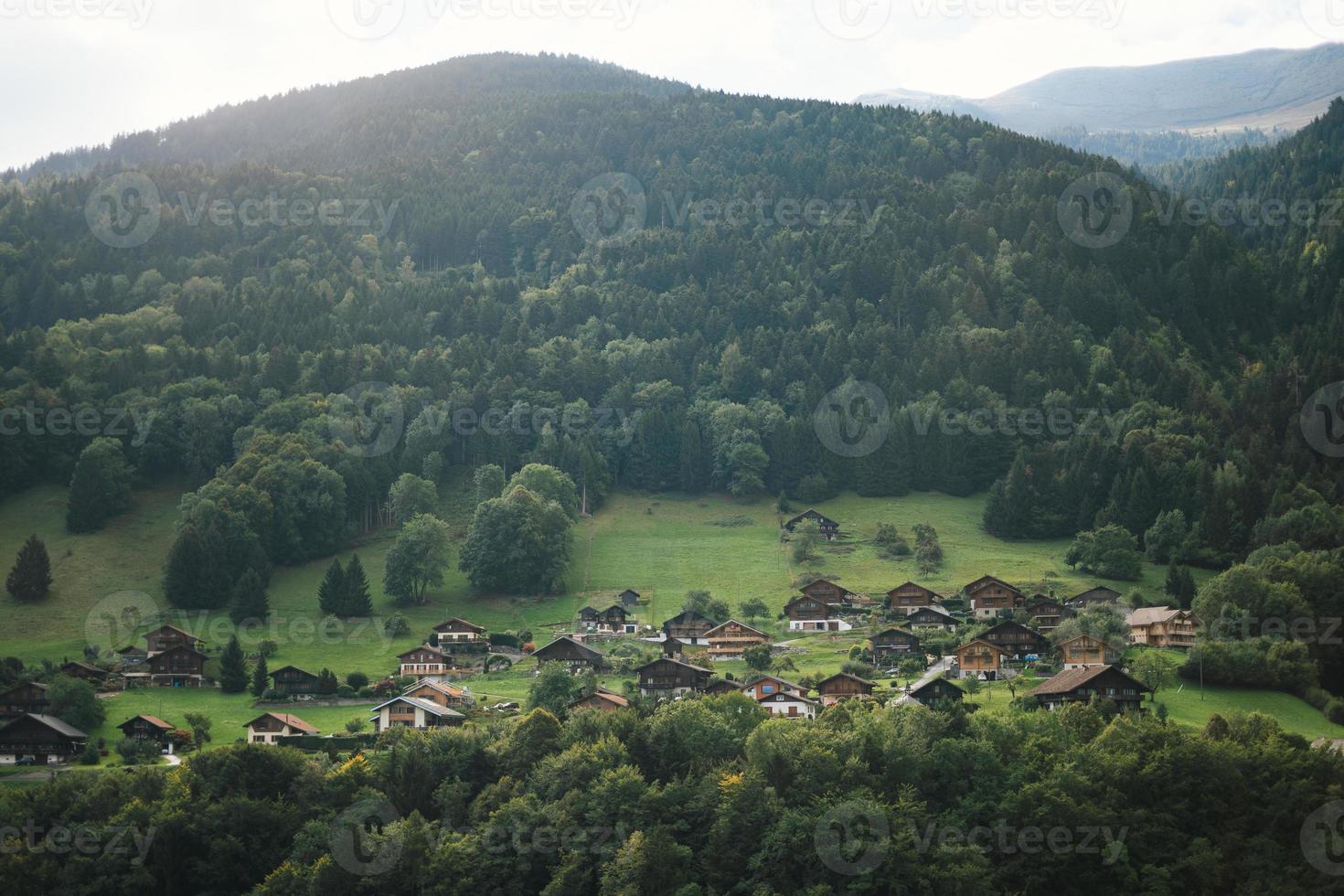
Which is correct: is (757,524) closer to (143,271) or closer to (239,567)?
(239,567)

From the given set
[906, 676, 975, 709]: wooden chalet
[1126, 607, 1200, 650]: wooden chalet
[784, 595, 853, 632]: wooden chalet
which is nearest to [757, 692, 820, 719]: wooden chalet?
[906, 676, 975, 709]: wooden chalet

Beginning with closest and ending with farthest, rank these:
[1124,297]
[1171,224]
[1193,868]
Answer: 1. [1193,868]
2. [1124,297]
3. [1171,224]

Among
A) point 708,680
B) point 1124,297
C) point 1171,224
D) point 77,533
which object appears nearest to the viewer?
point 708,680

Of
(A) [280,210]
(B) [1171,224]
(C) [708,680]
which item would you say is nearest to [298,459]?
(C) [708,680]

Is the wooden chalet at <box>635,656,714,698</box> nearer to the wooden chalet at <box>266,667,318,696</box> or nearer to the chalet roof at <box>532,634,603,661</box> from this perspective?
the chalet roof at <box>532,634,603,661</box>

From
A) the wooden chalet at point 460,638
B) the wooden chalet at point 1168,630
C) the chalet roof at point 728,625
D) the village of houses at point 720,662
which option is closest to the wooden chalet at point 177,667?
the village of houses at point 720,662

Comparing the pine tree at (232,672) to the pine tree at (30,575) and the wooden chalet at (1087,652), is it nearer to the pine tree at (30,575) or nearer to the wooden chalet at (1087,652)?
the pine tree at (30,575)
